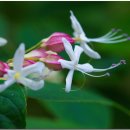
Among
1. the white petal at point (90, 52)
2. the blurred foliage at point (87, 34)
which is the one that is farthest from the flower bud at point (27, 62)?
the blurred foliage at point (87, 34)

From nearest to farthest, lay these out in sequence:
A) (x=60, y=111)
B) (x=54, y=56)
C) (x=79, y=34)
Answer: (x=54, y=56) → (x=79, y=34) → (x=60, y=111)

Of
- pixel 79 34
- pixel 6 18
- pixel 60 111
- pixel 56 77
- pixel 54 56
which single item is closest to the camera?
pixel 54 56

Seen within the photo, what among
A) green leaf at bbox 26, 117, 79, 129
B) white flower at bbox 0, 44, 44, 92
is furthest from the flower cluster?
green leaf at bbox 26, 117, 79, 129

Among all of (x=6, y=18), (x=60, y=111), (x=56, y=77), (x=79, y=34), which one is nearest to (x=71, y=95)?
(x=79, y=34)

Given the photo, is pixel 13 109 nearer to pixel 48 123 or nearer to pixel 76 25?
pixel 76 25

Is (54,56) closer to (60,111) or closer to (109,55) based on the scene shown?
(60,111)

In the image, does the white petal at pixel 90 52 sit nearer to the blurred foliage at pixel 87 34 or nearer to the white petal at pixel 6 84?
the white petal at pixel 6 84

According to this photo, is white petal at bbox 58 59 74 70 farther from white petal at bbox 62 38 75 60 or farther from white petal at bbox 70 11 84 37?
white petal at bbox 70 11 84 37
